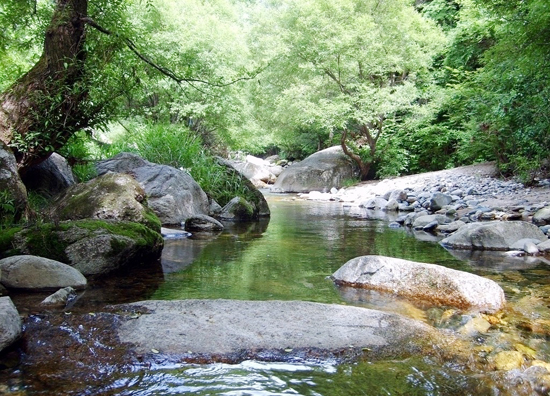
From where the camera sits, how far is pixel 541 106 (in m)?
10.2

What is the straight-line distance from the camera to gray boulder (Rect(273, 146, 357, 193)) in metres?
20.0

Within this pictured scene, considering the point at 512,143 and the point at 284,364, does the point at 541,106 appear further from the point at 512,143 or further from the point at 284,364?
the point at 284,364

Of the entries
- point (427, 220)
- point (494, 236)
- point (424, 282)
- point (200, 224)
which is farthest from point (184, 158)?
point (424, 282)

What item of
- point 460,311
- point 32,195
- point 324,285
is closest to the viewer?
point 460,311

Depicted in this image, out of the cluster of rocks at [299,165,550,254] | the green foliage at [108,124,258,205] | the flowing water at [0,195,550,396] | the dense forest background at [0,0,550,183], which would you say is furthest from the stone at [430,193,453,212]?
the green foliage at [108,124,258,205]

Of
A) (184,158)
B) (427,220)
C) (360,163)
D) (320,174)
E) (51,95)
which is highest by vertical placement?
(51,95)

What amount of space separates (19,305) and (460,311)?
143 inches

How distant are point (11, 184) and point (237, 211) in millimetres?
5643

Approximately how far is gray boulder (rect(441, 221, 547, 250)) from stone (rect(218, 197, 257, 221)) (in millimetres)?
4569

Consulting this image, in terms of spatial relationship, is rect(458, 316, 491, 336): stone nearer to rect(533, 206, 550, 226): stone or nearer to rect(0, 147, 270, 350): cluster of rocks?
rect(0, 147, 270, 350): cluster of rocks

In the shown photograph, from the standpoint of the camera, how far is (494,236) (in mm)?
6684

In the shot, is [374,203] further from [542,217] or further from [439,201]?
[542,217]

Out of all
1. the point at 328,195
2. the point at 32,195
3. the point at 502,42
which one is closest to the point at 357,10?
the point at 328,195

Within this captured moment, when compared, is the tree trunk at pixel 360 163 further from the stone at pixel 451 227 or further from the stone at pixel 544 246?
the stone at pixel 544 246
